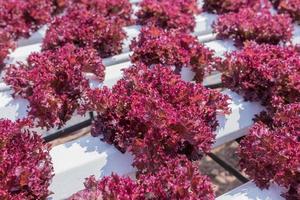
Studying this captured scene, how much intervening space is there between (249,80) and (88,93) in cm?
160

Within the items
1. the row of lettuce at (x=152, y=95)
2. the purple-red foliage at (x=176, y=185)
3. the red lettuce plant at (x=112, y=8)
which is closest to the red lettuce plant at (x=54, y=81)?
the row of lettuce at (x=152, y=95)

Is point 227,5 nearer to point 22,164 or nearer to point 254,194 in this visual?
point 254,194

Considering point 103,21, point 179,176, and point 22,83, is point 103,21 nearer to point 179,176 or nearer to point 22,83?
point 22,83

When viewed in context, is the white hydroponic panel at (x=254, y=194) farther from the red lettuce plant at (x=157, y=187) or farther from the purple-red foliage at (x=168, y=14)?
the purple-red foliage at (x=168, y=14)

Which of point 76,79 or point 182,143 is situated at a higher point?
point 76,79

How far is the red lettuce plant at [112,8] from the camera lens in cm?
590

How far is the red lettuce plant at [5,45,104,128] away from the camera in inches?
168

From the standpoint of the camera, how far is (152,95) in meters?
4.19

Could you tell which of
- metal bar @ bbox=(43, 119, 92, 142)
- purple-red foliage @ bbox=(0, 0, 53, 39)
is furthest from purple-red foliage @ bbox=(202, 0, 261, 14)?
metal bar @ bbox=(43, 119, 92, 142)

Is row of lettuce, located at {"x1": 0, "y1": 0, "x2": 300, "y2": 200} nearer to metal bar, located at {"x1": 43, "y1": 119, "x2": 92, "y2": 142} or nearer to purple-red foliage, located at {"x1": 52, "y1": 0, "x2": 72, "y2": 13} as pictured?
purple-red foliage, located at {"x1": 52, "y1": 0, "x2": 72, "y2": 13}

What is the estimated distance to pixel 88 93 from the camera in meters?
4.23

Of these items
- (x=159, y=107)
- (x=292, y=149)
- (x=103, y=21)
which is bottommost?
(x=292, y=149)

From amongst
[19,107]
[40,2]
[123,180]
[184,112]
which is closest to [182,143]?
[184,112]

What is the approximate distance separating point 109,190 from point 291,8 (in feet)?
13.7
